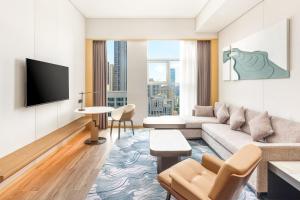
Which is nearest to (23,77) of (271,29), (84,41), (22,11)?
(22,11)

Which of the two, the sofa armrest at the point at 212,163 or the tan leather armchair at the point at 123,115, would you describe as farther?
the tan leather armchair at the point at 123,115

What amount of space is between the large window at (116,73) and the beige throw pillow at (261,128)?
3947 millimetres

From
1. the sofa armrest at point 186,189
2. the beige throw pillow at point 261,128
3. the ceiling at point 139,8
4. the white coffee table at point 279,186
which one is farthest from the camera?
the ceiling at point 139,8

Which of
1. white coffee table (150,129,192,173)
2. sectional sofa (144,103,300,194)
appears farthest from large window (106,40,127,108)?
white coffee table (150,129,192,173)

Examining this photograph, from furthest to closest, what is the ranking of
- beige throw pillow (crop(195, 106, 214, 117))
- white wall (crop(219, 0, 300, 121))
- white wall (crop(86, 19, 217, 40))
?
white wall (crop(86, 19, 217, 40)) < beige throw pillow (crop(195, 106, 214, 117)) < white wall (crop(219, 0, 300, 121))

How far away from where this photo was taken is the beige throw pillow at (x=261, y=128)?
304 centimetres

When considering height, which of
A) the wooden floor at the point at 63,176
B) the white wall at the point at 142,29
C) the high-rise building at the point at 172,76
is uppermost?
the white wall at the point at 142,29

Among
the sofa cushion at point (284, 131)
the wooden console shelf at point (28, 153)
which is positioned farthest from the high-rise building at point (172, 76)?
the sofa cushion at point (284, 131)

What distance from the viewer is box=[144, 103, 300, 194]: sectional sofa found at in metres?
2.26

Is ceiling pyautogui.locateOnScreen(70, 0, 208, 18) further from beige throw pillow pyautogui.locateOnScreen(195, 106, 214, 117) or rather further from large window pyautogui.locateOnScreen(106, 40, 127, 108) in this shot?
beige throw pillow pyautogui.locateOnScreen(195, 106, 214, 117)

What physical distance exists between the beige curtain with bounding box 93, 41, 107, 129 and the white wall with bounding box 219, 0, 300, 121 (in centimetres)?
327

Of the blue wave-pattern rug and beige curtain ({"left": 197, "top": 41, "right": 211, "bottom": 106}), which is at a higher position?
beige curtain ({"left": 197, "top": 41, "right": 211, "bottom": 106})

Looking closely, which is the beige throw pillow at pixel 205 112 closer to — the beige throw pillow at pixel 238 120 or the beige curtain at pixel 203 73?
the beige curtain at pixel 203 73

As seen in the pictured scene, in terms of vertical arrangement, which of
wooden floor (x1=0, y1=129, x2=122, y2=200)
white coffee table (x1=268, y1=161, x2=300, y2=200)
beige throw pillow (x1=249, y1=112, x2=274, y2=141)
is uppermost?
beige throw pillow (x1=249, y1=112, x2=274, y2=141)
